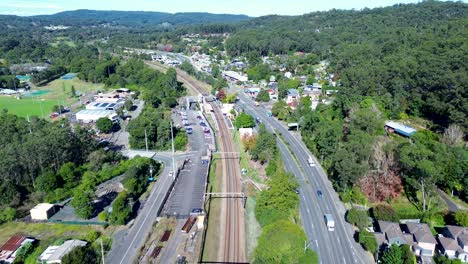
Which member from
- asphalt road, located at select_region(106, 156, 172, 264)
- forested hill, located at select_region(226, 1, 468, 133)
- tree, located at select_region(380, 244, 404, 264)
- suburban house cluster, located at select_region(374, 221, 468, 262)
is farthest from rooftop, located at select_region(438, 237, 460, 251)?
forested hill, located at select_region(226, 1, 468, 133)

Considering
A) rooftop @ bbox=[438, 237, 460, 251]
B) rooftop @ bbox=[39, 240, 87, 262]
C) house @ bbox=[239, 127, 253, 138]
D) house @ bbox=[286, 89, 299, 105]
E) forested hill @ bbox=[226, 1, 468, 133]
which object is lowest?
rooftop @ bbox=[39, 240, 87, 262]

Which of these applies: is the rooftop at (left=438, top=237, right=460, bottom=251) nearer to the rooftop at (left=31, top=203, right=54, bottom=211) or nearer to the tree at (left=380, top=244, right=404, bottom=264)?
the tree at (left=380, top=244, right=404, bottom=264)

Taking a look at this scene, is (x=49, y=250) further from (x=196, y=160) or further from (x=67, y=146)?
(x=196, y=160)

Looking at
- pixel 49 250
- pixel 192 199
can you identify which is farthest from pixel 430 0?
pixel 49 250

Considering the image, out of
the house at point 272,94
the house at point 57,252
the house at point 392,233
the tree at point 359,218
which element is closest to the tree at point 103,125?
the house at point 57,252

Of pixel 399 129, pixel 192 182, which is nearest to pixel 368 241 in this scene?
pixel 192 182

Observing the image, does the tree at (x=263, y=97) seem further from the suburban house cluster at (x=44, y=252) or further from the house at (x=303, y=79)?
the suburban house cluster at (x=44, y=252)

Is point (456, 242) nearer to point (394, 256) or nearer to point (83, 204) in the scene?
point (394, 256)
